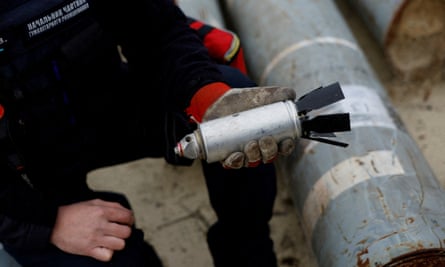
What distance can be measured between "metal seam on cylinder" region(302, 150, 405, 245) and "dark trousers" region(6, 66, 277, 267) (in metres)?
0.11

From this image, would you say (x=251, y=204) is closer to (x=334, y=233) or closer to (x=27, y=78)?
(x=334, y=233)

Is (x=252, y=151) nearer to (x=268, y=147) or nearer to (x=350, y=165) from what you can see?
(x=268, y=147)

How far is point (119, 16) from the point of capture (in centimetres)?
127

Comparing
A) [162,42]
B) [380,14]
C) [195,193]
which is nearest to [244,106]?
[162,42]

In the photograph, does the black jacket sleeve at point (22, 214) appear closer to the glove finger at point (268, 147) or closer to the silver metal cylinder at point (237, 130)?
the silver metal cylinder at point (237, 130)

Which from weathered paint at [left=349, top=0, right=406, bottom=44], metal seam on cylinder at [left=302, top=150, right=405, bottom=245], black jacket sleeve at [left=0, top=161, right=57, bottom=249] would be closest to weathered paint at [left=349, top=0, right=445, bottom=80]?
weathered paint at [left=349, top=0, right=406, bottom=44]

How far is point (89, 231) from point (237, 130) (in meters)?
0.43

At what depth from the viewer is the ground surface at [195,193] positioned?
5.35 ft

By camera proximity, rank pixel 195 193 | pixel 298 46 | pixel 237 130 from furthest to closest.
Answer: pixel 195 193, pixel 298 46, pixel 237 130

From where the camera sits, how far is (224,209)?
132cm

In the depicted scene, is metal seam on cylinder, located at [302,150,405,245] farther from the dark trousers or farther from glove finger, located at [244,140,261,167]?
glove finger, located at [244,140,261,167]

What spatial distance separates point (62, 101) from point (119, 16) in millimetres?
250

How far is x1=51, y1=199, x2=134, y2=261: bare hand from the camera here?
1144mm

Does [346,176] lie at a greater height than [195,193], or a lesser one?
greater
